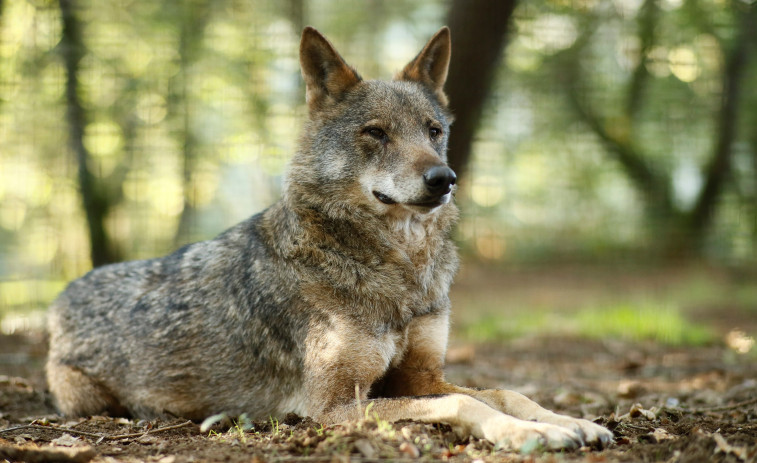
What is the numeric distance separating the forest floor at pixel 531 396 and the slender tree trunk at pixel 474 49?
9.54 ft

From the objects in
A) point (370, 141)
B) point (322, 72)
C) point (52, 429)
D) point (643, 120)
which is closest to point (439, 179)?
point (370, 141)

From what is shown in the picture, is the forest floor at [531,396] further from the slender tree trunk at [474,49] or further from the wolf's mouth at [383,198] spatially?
the slender tree trunk at [474,49]

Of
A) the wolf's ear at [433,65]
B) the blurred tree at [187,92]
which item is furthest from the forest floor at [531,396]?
the blurred tree at [187,92]

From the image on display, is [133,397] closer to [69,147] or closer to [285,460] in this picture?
[285,460]

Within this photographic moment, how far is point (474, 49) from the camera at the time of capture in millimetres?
7543

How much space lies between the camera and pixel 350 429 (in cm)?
286

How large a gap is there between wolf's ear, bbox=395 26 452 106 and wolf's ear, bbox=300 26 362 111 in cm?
46

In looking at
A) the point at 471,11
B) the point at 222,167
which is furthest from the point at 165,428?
the point at 222,167

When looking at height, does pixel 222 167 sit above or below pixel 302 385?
above

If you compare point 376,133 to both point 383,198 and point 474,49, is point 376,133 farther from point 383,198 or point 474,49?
point 474,49

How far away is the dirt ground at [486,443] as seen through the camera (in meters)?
2.75

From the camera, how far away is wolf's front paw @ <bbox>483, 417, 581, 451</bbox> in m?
2.84

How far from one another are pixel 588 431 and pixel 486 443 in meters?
0.47

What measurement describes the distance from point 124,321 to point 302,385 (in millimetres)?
1490
